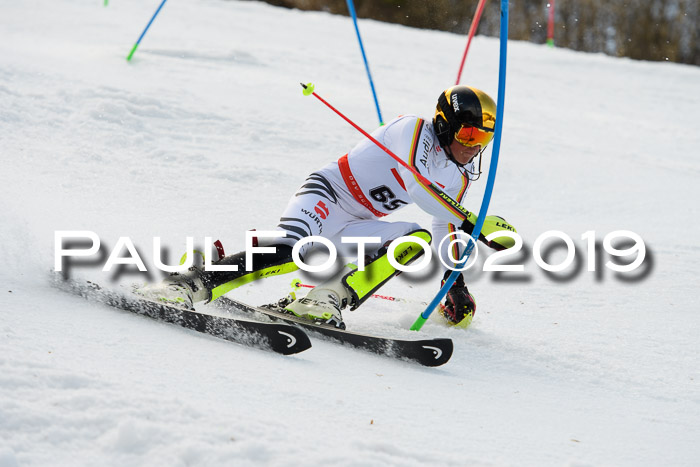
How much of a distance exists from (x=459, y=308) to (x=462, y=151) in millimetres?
823

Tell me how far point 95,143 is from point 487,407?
14.9ft

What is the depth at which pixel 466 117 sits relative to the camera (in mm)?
3486

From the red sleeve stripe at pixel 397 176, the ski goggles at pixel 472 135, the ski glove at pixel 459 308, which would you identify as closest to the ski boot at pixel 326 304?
the red sleeve stripe at pixel 397 176

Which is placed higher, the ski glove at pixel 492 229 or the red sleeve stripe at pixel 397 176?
the red sleeve stripe at pixel 397 176

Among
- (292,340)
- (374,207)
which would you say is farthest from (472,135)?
(292,340)

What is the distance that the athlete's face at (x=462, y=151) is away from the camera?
3.58 meters

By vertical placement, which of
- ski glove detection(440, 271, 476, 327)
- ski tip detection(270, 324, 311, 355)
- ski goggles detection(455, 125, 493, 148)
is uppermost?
ski goggles detection(455, 125, 493, 148)

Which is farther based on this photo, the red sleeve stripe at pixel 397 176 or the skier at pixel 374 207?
→ the red sleeve stripe at pixel 397 176

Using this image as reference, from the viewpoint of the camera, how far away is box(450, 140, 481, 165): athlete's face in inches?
141

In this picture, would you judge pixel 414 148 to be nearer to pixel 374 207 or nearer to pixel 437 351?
pixel 374 207

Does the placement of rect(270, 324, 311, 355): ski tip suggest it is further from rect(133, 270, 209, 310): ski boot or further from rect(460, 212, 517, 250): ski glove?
rect(460, 212, 517, 250): ski glove

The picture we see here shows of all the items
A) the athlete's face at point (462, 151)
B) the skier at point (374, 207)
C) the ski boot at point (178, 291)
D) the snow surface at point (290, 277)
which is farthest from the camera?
the athlete's face at point (462, 151)

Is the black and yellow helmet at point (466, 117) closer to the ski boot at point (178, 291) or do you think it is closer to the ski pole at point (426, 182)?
the ski pole at point (426, 182)

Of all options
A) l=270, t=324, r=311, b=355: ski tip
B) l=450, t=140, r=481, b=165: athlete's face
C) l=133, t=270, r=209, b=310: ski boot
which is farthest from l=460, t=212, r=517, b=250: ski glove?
l=133, t=270, r=209, b=310: ski boot
